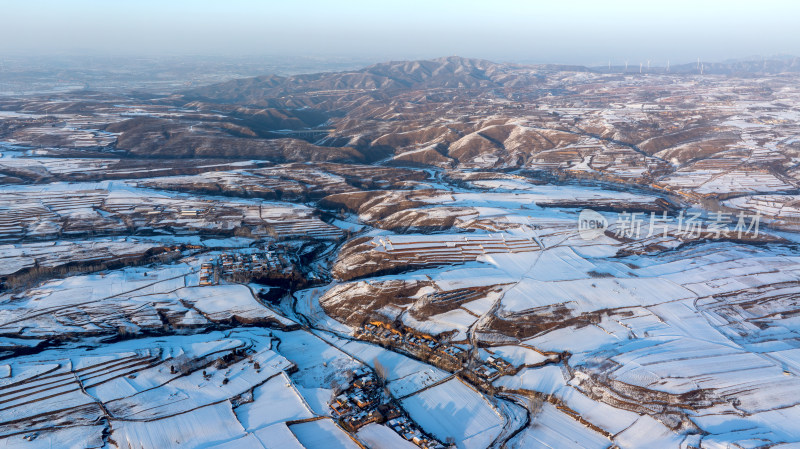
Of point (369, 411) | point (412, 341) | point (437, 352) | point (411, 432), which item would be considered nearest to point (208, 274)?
point (412, 341)

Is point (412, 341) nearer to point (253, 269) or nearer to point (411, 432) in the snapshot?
point (411, 432)

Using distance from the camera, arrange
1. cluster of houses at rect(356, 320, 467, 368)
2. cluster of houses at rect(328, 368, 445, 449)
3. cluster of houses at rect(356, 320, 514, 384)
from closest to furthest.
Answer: cluster of houses at rect(328, 368, 445, 449), cluster of houses at rect(356, 320, 514, 384), cluster of houses at rect(356, 320, 467, 368)

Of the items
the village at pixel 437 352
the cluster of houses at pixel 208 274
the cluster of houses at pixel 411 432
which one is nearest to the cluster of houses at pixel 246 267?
the cluster of houses at pixel 208 274

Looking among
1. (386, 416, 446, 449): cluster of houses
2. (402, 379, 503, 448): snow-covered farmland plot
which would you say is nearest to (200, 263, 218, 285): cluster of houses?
(402, 379, 503, 448): snow-covered farmland plot

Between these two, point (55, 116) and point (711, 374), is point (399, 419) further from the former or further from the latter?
point (55, 116)

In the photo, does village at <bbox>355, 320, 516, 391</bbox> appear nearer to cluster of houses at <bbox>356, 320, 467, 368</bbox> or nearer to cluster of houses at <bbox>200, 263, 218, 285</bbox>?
cluster of houses at <bbox>356, 320, 467, 368</bbox>

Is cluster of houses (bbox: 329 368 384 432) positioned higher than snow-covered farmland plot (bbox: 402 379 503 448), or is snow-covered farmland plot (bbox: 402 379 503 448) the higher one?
cluster of houses (bbox: 329 368 384 432)

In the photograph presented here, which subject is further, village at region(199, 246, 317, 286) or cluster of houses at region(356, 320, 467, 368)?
village at region(199, 246, 317, 286)

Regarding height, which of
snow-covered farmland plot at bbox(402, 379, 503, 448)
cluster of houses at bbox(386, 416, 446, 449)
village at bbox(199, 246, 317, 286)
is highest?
village at bbox(199, 246, 317, 286)

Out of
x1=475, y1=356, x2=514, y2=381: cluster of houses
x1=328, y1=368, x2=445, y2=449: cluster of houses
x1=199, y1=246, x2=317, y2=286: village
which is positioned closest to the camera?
x1=328, y1=368, x2=445, y2=449: cluster of houses
